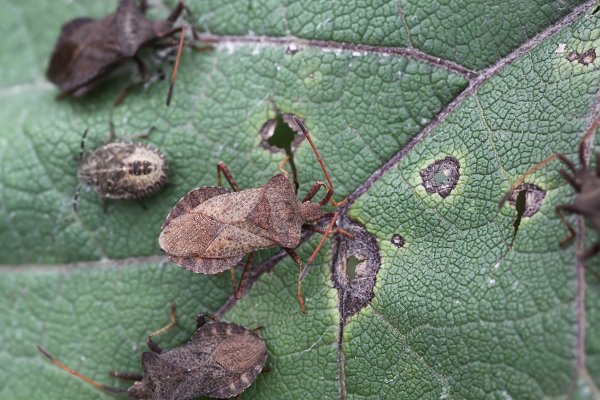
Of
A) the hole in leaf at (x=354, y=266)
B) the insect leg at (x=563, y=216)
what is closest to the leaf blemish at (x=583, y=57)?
the insect leg at (x=563, y=216)

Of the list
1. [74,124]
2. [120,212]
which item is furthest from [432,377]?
[74,124]

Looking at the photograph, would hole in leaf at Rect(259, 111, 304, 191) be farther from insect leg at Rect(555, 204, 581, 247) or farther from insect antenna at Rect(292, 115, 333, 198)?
insect leg at Rect(555, 204, 581, 247)

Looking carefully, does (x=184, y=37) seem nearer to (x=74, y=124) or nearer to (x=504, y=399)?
(x=74, y=124)

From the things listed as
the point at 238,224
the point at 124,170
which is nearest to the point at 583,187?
the point at 238,224

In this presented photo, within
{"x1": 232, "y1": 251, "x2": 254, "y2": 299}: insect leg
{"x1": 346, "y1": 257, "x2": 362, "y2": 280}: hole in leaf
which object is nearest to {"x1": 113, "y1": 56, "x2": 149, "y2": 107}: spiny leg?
{"x1": 232, "y1": 251, "x2": 254, "y2": 299}: insect leg

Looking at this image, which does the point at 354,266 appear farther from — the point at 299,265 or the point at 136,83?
the point at 136,83
